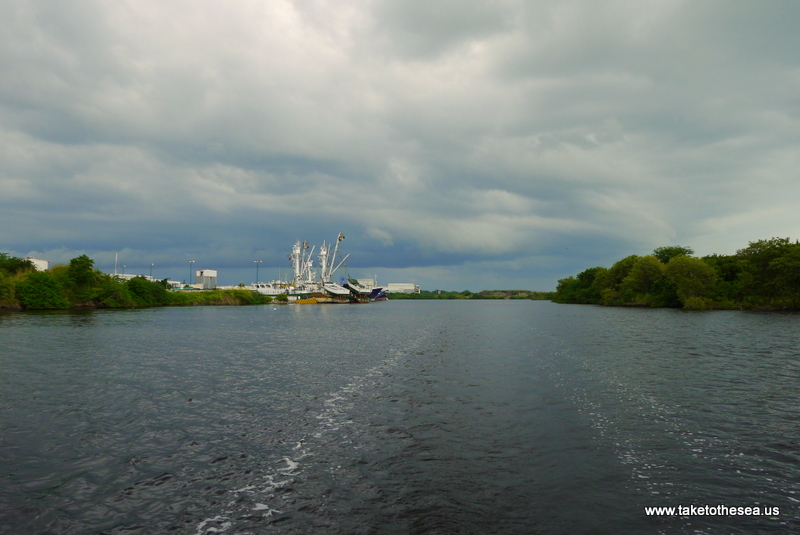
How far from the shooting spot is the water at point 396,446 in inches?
387

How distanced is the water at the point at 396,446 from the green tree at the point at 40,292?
86.6m

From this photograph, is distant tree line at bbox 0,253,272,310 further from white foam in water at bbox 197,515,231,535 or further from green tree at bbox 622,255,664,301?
green tree at bbox 622,255,664,301

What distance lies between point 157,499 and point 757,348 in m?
44.4

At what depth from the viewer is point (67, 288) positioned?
111 metres

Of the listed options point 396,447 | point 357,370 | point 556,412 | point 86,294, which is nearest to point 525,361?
point 357,370

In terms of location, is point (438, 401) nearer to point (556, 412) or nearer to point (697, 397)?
point (556, 412)

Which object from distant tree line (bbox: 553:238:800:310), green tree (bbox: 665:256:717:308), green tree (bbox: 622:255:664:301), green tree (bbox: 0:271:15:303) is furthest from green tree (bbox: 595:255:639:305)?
green tree (bbox: 0:271:15:303)

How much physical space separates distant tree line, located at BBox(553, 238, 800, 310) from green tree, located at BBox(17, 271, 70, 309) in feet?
490

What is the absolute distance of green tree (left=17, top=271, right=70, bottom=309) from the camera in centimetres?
9775

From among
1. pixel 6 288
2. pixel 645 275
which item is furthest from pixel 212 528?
pixel 645 275

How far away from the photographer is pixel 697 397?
20844 millimetres

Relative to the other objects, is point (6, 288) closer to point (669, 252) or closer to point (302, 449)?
point (302, 449)

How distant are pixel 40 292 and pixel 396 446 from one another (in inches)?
4573

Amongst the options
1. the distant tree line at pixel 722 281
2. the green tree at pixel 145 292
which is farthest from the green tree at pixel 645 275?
the green tree at pixel 145 292
